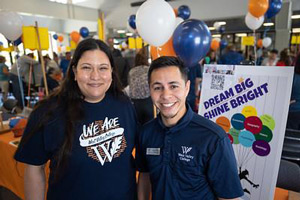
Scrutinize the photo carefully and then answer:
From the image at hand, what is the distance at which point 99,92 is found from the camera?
1.09 metres

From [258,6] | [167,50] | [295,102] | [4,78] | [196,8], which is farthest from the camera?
[196,8]

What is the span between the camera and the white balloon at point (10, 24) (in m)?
2.95

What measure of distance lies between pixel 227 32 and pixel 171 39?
7.75m

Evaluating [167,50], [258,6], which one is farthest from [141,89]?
[258,6]

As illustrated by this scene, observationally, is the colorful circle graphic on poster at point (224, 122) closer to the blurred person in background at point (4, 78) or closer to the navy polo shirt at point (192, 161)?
the navy polo shirt at point (192, 161)

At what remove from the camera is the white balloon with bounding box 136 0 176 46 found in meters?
2.01

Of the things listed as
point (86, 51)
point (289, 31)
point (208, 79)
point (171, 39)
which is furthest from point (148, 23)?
point (289, 31)

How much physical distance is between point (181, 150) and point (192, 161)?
2.6 inches

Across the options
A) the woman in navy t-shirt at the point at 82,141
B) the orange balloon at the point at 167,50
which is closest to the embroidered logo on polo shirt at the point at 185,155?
the woman in navy t-shirt at the point at 82,141

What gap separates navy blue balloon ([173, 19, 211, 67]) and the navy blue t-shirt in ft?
3.93

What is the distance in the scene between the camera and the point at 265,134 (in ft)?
4.13

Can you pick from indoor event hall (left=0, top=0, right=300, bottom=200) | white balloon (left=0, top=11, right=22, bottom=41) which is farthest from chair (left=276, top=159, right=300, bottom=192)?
white balloon (left=0, top=11, right=22, bottom=41)

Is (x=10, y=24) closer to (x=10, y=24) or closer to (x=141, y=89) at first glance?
(x=10, y=24)

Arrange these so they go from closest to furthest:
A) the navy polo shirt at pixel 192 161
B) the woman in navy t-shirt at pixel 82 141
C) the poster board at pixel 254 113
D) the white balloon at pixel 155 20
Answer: the navy polo shirt at pixel 192 161 → the woman in navy t-shirt at pixel 82 141 → the poster board at pixel 254 113 → the white balloon at pixel 155 20
